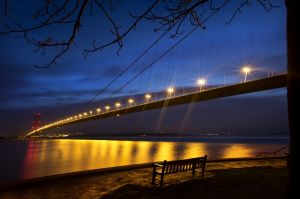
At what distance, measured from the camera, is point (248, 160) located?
40.5 feet

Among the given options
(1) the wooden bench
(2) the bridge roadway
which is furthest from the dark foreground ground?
(2) the bridge roadway

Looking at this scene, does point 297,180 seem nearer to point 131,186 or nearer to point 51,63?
point 51,63

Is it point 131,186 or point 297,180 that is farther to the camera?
point 131,186

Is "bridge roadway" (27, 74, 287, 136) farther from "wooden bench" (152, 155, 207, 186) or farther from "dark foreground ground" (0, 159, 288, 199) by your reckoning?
"wooden bench" (152, 155, 207, 186)

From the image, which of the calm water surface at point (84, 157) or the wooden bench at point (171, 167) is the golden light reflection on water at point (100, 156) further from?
the wooden bench at point (171, 167)

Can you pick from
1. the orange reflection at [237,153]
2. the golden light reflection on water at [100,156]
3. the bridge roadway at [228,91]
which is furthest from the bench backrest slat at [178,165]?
the bridge roadway at [228,91]

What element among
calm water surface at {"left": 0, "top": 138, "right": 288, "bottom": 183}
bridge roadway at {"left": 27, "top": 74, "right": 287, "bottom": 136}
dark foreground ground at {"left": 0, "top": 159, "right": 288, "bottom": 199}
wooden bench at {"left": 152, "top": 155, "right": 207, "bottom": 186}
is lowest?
calm water surface at {"left": 0, "top": 138, "right": 288, "bottom": 183}

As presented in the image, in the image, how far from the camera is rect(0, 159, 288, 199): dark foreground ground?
6359 millimetres

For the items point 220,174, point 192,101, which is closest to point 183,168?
point 220,174

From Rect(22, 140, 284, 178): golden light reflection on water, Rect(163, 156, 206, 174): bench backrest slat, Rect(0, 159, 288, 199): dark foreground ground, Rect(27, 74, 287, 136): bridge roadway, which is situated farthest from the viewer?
Rect(27, 74, 287, 136): bridge roadway

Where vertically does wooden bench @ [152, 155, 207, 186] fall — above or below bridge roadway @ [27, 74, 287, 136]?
below

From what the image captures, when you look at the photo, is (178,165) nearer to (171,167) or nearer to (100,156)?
(171,167)

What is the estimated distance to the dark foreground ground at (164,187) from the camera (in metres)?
6.36

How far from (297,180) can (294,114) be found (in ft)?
2.02
